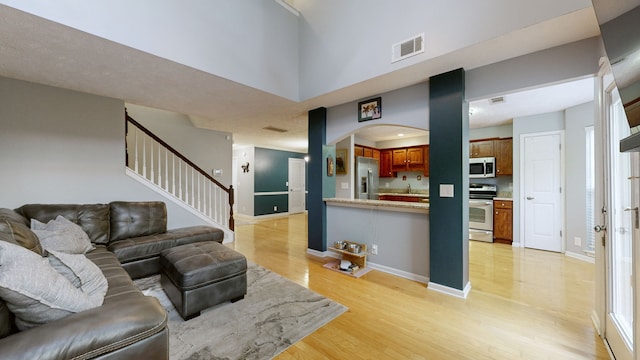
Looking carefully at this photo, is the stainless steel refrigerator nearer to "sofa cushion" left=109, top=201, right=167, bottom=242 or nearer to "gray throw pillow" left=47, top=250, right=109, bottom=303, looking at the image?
"sofa cushion" left=109, top=201, right=167, bottom=242

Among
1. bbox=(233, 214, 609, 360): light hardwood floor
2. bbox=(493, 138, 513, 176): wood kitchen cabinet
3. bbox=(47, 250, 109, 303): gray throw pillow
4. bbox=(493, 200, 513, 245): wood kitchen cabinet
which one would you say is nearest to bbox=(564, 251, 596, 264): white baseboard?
bbox=(233, 214, 609, 360): light hardwood floor

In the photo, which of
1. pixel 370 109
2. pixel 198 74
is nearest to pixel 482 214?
pixel 370 109

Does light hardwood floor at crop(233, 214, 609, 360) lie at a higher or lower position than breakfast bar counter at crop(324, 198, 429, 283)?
lower

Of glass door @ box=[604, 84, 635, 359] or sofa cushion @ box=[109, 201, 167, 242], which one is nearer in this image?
glass door @ box=[604, 84, 635, 359]

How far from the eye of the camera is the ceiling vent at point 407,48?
2340mm

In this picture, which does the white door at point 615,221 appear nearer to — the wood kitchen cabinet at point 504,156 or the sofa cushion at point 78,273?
the wood kitchen cabinet at point 504,156

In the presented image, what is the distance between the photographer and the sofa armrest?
0.96 metres

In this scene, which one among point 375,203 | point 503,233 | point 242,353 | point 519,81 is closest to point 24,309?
point 242,353

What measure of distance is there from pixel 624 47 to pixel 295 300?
266cm

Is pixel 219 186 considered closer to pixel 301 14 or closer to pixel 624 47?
pixel 301 14

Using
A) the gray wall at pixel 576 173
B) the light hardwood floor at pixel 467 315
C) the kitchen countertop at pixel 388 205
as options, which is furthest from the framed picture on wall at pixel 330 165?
the gray wall at pixel 576 173

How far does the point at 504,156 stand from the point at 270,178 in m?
6.11

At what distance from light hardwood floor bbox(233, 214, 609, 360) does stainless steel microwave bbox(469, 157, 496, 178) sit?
1.82m

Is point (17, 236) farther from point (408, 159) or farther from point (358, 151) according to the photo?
point (408, 159)
